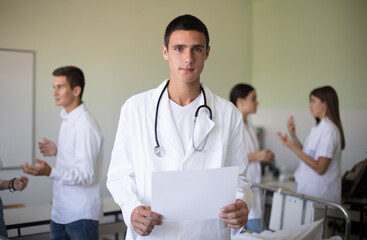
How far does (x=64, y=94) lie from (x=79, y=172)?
607 millimetres

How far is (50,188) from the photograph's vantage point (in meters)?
2.99

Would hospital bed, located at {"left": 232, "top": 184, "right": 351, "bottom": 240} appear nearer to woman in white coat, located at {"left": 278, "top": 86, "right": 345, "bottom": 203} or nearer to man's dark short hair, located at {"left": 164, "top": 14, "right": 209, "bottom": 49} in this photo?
woman in white coat, located at {"left": 278, "top": 86, "right": 345, "bottom": 203}

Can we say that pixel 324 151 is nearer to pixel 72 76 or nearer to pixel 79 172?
pixel 79 172

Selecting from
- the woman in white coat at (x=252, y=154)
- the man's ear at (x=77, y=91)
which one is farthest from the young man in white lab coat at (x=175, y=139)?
the woman in white coat at (x=252, y=154)

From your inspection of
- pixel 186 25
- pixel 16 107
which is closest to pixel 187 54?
pixel 186 25

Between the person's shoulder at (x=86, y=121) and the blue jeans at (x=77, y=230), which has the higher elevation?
the person's shoulder at (x=86, y=121)

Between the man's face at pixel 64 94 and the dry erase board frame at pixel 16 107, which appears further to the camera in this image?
the dry erase board frame at pixel 16 107

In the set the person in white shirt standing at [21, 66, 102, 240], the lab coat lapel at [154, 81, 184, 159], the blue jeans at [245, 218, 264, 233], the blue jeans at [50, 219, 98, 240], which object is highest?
the lab coat lapel at [154, 81, 184, 159]

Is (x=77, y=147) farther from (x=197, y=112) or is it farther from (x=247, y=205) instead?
(x=247, y=205)

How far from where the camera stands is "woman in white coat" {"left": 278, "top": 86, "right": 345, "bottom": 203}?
2.95 m

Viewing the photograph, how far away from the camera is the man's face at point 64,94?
2.63 meters

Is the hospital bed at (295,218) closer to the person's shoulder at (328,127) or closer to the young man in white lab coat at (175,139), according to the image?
the person's shoulder at (328,127)

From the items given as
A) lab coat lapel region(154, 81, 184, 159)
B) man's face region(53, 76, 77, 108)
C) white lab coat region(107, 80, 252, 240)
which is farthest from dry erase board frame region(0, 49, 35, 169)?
lab coat lapel region(154, 81, 184, 159)

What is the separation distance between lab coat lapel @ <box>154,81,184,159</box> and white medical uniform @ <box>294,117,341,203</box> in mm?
1786
